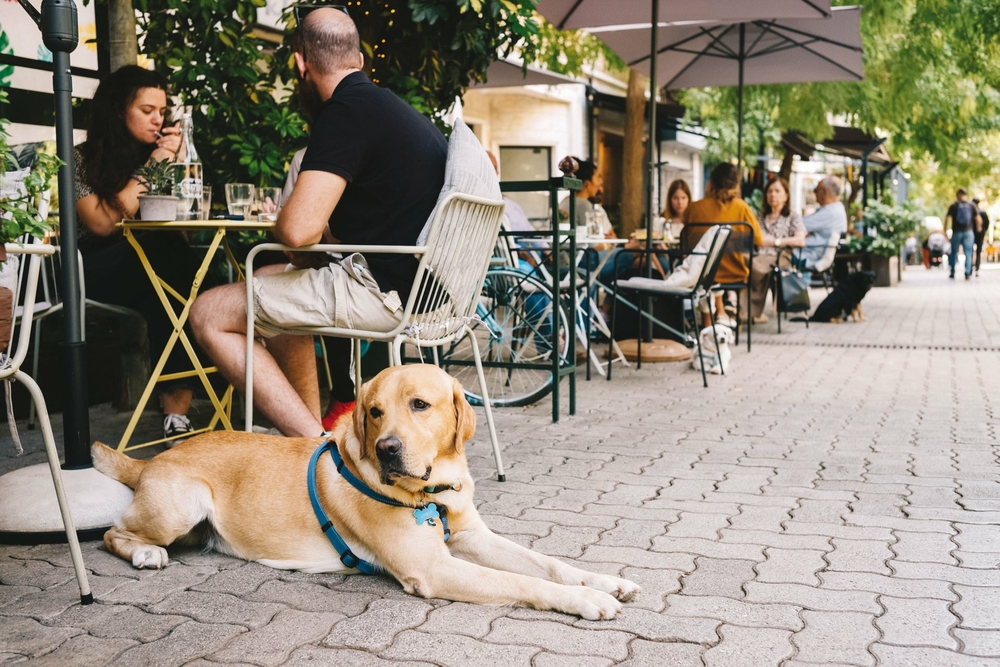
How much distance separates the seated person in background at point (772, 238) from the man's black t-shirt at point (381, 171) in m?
7.70

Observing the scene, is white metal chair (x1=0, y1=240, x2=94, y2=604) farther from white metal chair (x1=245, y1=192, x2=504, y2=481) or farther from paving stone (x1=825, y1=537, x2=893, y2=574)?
paving stone (x1=825, y1=537, x2=893, y2=574)

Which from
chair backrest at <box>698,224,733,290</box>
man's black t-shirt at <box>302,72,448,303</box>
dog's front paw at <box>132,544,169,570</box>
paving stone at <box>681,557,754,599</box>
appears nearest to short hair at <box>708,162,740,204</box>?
chair backrest at <box>698,224,733,290</box>

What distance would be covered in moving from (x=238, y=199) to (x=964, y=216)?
24732 millimetres

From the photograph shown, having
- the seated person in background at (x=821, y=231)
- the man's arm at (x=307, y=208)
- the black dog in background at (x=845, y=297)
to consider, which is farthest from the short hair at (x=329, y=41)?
the black dog in background at (x=845, y=297)

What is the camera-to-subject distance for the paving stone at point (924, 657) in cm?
237

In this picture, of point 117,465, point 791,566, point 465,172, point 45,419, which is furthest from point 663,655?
point 465,172

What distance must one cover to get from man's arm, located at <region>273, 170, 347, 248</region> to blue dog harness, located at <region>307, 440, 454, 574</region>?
0.98 m

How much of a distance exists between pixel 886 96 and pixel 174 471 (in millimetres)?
16875

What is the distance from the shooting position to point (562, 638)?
2.53 metres

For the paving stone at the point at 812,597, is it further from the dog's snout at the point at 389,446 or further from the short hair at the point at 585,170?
the short hair at the point at 585,170

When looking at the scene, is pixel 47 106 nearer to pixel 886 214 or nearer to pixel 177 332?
pixel 177 332

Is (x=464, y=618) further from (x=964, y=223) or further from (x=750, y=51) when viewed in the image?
(x=964, y=223)

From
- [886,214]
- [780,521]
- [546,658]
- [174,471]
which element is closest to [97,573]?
[174,471]

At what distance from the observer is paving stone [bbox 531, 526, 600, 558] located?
3.30 meters
